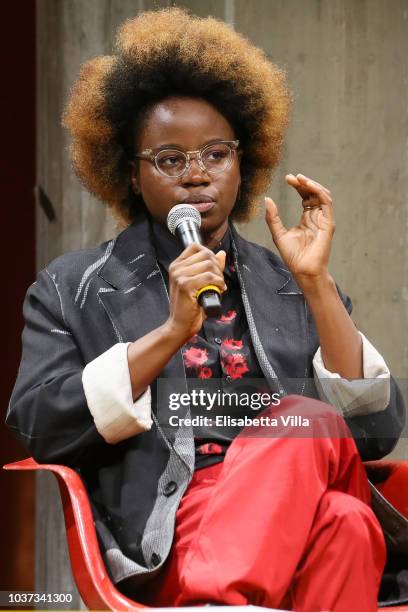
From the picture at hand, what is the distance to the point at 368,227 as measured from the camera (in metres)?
2.88

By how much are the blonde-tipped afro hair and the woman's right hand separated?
1.66 feet

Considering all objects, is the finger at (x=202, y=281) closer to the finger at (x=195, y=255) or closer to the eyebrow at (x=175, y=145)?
the finger at (x=195, y=255)

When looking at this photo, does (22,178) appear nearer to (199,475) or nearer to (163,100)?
(163,100)

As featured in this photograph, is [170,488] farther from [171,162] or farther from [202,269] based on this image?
[171,162]

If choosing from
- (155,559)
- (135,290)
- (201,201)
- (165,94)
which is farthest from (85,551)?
(165,94)

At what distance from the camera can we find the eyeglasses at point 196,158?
203 centimetres

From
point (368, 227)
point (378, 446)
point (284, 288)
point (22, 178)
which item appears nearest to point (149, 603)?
point (378, 446)

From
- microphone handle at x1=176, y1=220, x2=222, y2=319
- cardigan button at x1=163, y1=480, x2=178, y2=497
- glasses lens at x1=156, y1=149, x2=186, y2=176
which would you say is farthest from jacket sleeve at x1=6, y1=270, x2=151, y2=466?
glasses lens at x1=156, y1=149, x2=186, y2=176

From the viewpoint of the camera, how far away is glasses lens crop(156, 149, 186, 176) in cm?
203

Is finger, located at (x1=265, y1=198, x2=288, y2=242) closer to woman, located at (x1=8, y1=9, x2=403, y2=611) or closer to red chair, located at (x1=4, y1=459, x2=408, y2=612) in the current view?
woman, located at (x1=8, y1=9, x2=403, y2=611)

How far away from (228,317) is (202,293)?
15.7 inches

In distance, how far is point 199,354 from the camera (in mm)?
1977

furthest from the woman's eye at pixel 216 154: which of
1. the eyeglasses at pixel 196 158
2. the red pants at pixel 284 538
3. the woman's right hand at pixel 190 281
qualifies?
the red pants at pixel 284 538

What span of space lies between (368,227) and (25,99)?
39.5 inches
